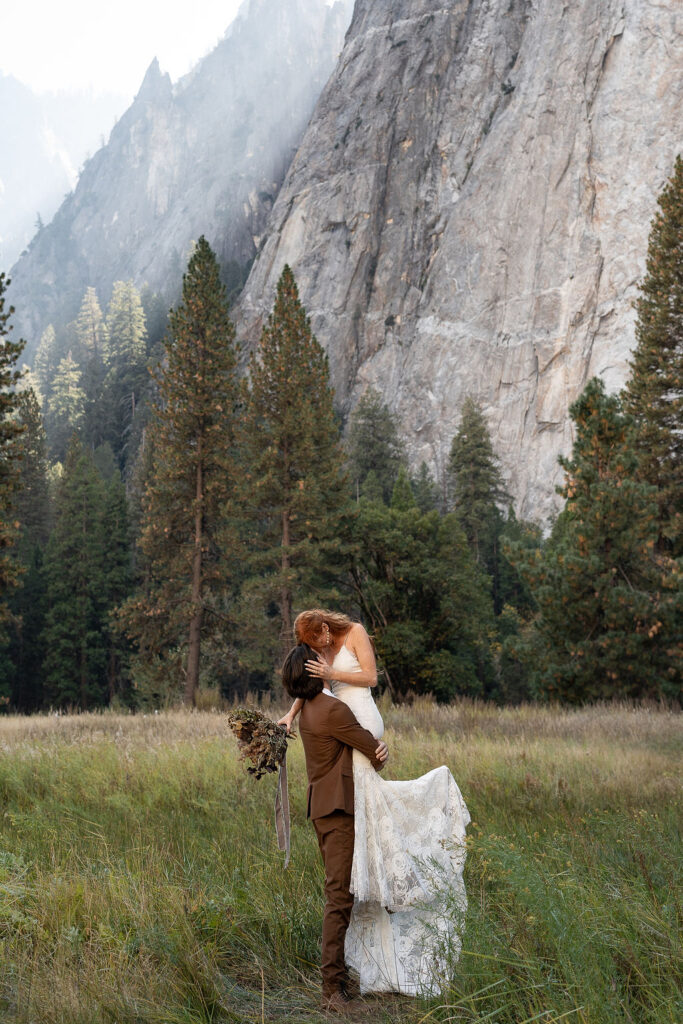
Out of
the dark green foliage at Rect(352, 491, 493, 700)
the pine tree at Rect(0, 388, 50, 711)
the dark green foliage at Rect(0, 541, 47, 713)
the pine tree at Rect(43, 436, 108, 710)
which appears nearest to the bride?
the dark green foliage at Rect(352, 491, 493, 700)

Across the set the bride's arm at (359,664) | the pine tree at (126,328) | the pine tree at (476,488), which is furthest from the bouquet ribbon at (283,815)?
the pine tree at (126,328)

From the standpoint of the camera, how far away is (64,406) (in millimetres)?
88250

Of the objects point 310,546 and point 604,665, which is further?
point 310,546

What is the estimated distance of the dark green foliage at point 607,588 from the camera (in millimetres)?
15625

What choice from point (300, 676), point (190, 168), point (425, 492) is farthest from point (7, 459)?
point (190, 168)

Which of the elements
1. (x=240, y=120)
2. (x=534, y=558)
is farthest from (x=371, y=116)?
(x=534, y=558)

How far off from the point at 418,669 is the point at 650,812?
25.3 metres

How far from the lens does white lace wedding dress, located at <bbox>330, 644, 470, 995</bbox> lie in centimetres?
360

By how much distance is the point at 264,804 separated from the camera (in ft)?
22.9

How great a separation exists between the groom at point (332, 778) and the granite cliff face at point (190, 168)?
11240 cm

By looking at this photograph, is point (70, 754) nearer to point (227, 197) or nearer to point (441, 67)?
point (441, 67)

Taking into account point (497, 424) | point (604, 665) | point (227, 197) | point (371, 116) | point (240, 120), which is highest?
point (240, 120)

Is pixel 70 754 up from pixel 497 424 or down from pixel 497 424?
down

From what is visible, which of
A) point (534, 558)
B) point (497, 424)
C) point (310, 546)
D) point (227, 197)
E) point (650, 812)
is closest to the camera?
point (650, 812)
